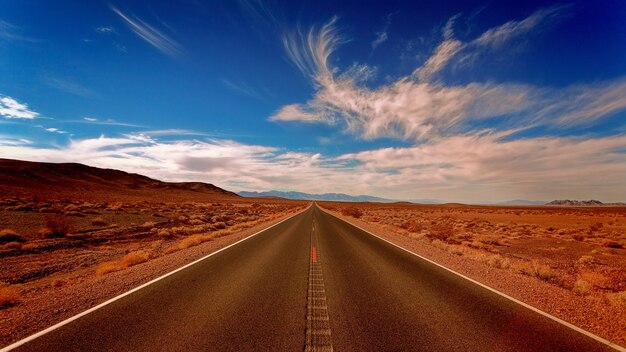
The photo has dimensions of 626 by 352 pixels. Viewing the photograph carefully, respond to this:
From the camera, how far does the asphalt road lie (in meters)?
4.35

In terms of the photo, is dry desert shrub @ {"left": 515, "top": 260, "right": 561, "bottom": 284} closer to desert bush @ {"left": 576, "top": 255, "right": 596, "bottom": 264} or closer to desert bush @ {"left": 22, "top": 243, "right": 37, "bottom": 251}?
desert bush @ {"left": 576, "top": 255, "right": 596, "bottom": 264}

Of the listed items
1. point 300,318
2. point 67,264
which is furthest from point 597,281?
point 67,264

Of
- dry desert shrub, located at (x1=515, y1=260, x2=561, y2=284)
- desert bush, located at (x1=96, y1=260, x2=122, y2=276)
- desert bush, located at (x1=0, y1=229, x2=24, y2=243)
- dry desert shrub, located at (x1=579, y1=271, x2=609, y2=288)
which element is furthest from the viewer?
desert bush, located at (x1=0, y1=229, x2=24, y2=243)

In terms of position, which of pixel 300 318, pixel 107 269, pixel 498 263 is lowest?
pixel 107 269

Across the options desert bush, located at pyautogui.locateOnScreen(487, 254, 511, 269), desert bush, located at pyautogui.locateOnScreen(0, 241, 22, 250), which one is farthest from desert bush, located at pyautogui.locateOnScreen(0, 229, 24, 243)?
desert bush, located at pyautogui.locateOnScreen(487, 254, 511, 269)

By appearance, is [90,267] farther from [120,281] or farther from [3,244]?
[3,244]

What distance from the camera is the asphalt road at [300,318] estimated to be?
4.35 metres

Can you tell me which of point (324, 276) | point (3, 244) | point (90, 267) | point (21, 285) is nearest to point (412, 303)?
point (324, 276)

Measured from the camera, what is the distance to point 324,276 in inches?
341

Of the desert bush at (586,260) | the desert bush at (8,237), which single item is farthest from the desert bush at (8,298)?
the desert bush at (586,260)

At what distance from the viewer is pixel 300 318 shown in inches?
209

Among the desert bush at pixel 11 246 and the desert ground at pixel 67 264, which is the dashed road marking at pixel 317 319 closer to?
the desert ground at pixel 67 264

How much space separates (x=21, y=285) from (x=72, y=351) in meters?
7.43

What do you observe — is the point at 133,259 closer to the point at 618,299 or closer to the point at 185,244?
the point at 185,244
